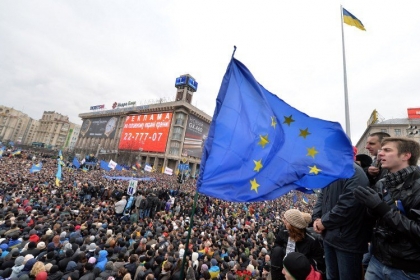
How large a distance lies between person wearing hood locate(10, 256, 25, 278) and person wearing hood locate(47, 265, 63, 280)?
2.42 feet

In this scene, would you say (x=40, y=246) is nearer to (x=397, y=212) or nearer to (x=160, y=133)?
(x=397, y=212)

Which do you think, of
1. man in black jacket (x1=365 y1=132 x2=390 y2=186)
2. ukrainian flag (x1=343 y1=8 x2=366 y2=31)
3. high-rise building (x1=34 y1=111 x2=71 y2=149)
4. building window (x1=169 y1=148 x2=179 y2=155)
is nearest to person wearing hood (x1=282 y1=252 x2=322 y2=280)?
man in black jacket (x1=365 y1=132 x2=390 y2=186)

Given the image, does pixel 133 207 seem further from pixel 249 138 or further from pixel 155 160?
pixel 155 160

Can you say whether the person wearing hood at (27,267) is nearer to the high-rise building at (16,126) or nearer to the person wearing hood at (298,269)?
the person wearing hood at (298,269)

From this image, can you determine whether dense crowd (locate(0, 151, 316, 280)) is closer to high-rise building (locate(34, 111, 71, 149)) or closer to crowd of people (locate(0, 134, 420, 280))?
crowd of people (locate(0, 134, 420, 280))

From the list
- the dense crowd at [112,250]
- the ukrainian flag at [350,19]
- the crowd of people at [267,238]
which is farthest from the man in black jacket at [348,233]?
the ukrainian flag at [350,19]

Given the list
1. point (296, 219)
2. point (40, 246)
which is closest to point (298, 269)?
point (296, 219)

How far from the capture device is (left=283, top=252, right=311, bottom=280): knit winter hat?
202 cm

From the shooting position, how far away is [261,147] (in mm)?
3293

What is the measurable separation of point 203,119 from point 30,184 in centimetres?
5257

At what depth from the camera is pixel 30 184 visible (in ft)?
51.6

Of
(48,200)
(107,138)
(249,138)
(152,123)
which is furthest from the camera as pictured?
(107,138)

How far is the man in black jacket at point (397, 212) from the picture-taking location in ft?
5.95

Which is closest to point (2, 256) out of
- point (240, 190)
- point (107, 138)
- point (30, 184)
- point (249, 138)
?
point (240, 190)
